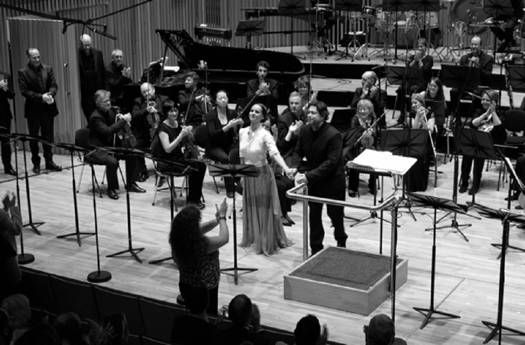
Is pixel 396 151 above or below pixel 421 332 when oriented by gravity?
above

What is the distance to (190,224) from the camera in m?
5.52

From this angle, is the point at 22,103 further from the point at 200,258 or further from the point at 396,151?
the point at 200,258

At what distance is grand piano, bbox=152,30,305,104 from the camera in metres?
13.2

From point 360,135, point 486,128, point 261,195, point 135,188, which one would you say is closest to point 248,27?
point 135,188

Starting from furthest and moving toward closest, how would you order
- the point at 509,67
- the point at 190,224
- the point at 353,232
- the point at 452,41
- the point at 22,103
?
1. the point at 452,41
2. the point at 22,103
3. the point at 509,67
4. the point at 353,232
5. the point at 190,224

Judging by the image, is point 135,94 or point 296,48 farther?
point 296,48

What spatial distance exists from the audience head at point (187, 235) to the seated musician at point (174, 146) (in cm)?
397

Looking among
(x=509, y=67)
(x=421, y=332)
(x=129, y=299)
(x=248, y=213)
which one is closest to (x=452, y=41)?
(x=509, y=67)

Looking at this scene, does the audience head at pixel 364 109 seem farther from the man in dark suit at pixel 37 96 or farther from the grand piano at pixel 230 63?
the man in dark suit at pixel 37 96

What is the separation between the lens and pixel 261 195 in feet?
26.4

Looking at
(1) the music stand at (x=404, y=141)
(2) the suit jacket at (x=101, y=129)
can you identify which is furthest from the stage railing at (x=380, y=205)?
(2) the suit jacket at (x=101, y=129)

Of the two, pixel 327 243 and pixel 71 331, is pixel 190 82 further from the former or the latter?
pixel 71 331

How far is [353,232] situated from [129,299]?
11.8ft

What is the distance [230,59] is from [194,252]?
825 cm
